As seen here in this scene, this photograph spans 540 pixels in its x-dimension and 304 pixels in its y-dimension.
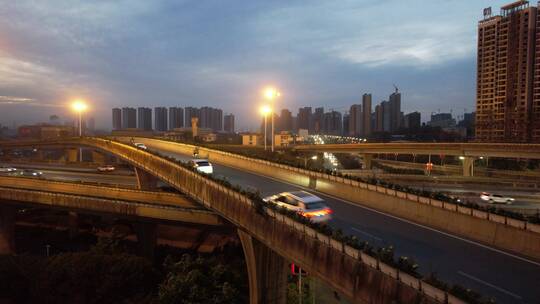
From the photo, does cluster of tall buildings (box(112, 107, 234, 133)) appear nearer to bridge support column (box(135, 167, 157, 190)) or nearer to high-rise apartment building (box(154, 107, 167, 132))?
high-rise apartment building (box(154, 107, 167, 132))

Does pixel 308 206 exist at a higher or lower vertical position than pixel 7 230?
higher

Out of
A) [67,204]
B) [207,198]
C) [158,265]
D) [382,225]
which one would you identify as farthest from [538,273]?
[67,204]

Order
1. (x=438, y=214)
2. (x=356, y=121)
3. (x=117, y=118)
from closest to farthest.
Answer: (x=438, y=214), (x=117, y=118), (x=356, y=121)

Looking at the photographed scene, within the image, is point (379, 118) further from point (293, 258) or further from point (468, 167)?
point (293, 258)

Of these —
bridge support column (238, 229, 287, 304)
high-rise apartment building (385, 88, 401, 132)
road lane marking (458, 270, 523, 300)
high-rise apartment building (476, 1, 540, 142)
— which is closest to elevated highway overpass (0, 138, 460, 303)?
bridge support column (238, 229, 287, 304)

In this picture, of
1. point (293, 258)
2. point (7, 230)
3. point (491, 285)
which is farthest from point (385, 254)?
point (7, 230)

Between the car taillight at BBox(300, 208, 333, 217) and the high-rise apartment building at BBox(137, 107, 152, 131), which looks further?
the high-rise apartment building at BBox(137, 107, 152, 131)
